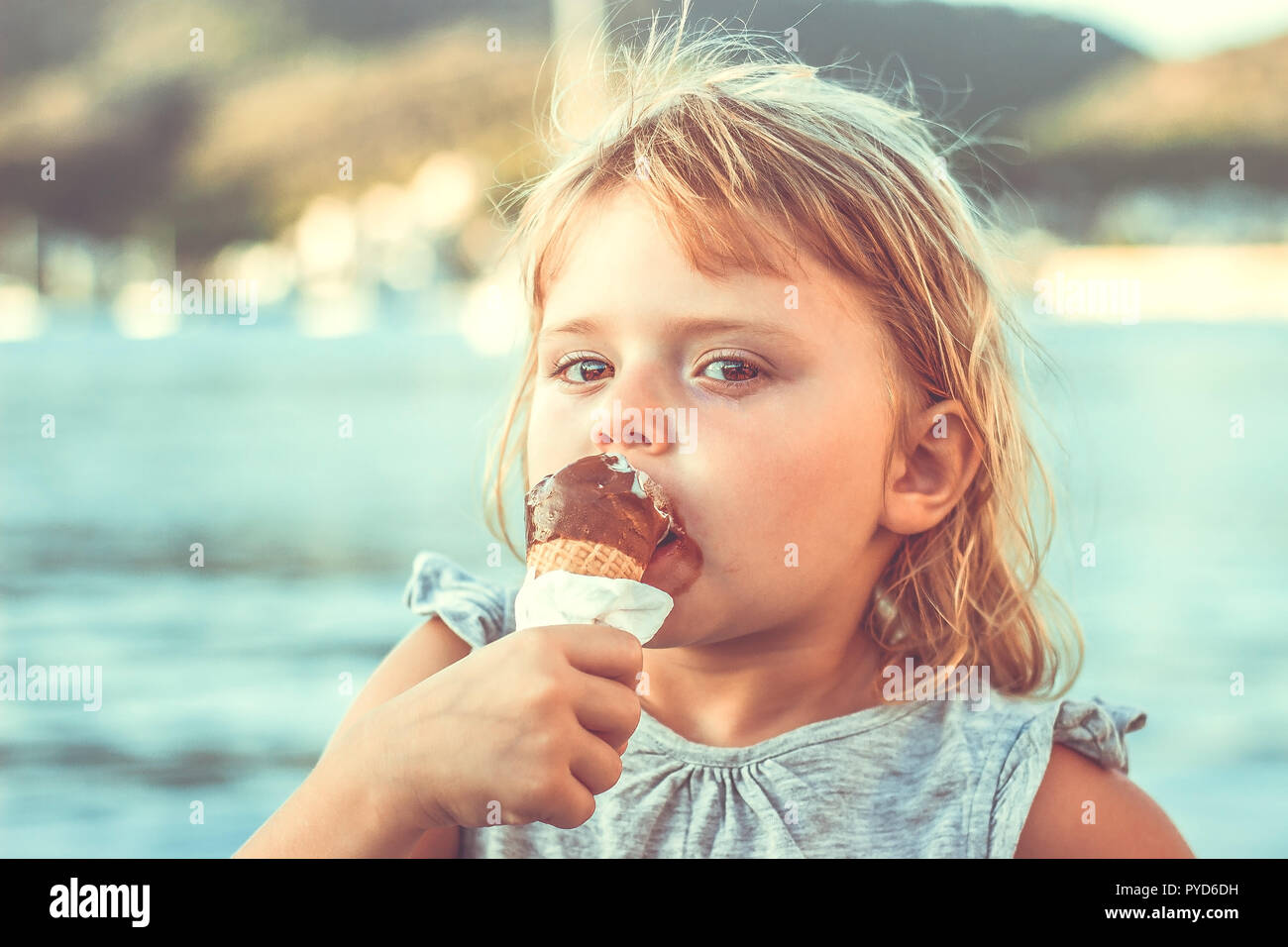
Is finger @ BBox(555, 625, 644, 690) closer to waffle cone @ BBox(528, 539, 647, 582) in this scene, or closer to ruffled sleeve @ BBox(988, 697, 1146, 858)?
waffle cone @ BBox(528, 539, 647, 582)

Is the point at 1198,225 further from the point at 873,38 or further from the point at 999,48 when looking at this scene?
the point at 873,38

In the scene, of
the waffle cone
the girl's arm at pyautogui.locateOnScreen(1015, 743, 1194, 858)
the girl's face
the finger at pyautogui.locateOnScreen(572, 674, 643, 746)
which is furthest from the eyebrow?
the girl's arm at pyautogui.locateOnScreen(1015, 743, 1194, 858)

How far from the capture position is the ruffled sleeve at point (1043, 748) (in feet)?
4.49

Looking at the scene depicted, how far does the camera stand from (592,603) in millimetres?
1104

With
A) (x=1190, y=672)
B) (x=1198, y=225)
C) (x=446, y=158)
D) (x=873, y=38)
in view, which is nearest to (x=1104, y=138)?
(x=1198, y=225)

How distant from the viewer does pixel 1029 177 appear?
20.1 m

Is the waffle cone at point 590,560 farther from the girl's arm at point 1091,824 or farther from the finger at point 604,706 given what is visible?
the girl's arm at point 1091,824

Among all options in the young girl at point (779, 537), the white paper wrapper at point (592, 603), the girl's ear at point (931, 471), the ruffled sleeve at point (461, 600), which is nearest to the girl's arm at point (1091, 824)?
the young girl at point (779, 537)

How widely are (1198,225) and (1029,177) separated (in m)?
4.86

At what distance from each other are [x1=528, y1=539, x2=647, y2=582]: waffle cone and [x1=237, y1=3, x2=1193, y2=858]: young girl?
0.08 m

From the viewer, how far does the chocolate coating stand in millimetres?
1134

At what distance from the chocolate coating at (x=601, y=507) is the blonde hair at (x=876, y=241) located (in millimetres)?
244

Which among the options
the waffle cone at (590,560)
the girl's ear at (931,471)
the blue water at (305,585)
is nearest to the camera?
the waffle cone at (590,560)

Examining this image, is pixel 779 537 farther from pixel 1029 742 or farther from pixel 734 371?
pixel 1029 742
